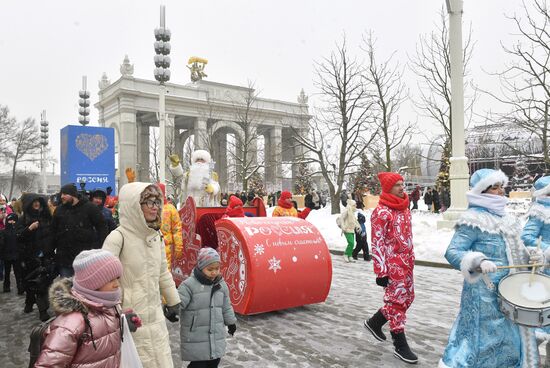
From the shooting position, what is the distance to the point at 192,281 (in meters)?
3.77

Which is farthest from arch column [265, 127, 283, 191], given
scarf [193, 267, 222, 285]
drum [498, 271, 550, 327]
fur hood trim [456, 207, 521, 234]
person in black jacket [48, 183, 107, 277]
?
drum [498, 271, 550, 327]

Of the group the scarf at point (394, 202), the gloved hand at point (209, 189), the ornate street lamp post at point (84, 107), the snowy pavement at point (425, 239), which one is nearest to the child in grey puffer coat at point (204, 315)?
the scarf at point (394, 202)

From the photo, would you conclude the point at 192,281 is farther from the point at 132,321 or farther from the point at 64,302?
the point at 64,302

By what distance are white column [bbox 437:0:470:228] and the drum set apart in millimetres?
10773

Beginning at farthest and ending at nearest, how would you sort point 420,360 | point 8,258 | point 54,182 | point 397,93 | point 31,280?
point 54,182, point 397,93, point 8,258, point 31,280, point 420,360

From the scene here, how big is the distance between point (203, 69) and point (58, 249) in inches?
1851

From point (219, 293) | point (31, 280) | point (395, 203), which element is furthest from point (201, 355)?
point (31, 280)

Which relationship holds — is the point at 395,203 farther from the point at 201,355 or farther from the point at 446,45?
the point at 446,45

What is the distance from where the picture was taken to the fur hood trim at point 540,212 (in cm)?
486

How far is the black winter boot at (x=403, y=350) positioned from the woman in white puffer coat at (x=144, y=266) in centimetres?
244

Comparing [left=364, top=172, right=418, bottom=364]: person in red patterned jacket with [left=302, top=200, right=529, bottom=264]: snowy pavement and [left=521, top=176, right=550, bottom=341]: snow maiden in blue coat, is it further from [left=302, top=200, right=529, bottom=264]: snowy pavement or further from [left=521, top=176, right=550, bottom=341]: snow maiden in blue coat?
[left=302, top=200, right=529, bottom=264]: snowy pavement

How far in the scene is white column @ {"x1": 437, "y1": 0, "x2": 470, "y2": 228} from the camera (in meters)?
13.5

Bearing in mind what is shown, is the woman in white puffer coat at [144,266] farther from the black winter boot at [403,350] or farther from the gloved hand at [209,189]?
the gloved hand at [209,189]

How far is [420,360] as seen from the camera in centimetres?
476
